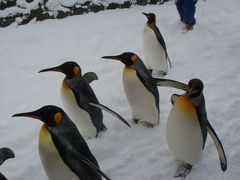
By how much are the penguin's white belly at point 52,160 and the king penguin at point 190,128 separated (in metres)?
0.85

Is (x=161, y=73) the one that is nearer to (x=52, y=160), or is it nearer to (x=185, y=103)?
(x=185, y=103)

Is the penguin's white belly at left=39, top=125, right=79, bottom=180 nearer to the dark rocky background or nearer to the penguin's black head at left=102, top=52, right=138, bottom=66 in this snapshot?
the penguin's black head at left=102, top=52, right=138, bottom=66

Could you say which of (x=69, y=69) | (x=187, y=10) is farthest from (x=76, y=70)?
(x=187, y=10)

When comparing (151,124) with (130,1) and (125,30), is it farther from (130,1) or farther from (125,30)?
(130,1)

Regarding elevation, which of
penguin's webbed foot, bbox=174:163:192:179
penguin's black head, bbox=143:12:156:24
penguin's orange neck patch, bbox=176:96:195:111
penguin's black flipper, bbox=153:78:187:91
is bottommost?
penguin's webbed foot, bbox=174:163:192:179

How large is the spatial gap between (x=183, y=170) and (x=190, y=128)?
1.38 feet

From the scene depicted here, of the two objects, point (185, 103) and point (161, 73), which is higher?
point (185, 103)

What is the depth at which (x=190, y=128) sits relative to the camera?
2195 mm

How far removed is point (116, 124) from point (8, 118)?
1330 mm

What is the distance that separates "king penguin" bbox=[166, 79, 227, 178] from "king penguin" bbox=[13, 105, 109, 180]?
0.72m

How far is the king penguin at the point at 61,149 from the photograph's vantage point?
75.4 inches

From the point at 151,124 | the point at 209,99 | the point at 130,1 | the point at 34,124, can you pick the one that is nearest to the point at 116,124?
the point at 151,124

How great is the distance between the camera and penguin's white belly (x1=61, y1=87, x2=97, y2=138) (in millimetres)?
2590

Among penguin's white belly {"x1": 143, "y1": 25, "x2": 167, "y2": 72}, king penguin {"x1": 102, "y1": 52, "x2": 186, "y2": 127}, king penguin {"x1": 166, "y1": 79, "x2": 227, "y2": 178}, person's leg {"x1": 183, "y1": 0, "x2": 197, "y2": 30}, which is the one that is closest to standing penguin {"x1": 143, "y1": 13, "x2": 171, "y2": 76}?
penguin's white belly {"x1": 143, "y1": 25, "x2": 167, "y2": 72}
